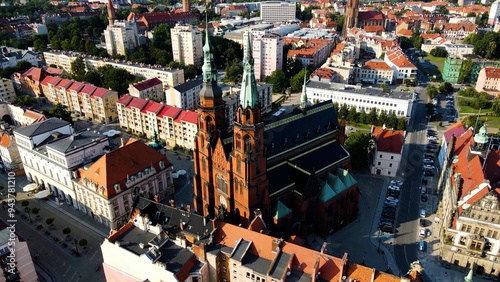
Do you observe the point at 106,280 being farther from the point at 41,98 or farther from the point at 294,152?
the point at 41,98

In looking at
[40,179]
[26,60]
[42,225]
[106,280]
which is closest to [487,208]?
[106,280]

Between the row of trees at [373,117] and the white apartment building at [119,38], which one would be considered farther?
the white apartment building at [119,38]

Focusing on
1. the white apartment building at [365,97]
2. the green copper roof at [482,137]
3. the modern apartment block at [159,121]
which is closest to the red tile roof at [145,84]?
the modern apartment block at [159,121]

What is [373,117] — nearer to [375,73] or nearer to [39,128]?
[375,73]

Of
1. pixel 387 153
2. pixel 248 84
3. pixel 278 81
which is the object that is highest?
pixel 248 84

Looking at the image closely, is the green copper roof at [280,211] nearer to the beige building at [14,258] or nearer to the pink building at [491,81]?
the beige building at [14,258]

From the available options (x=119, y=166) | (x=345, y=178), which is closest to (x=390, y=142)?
(x=345, y=178)

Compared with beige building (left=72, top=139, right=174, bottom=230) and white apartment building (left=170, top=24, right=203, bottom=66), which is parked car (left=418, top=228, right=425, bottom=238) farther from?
white apartment building (left=170, top=24, right=203, bottom=66)
